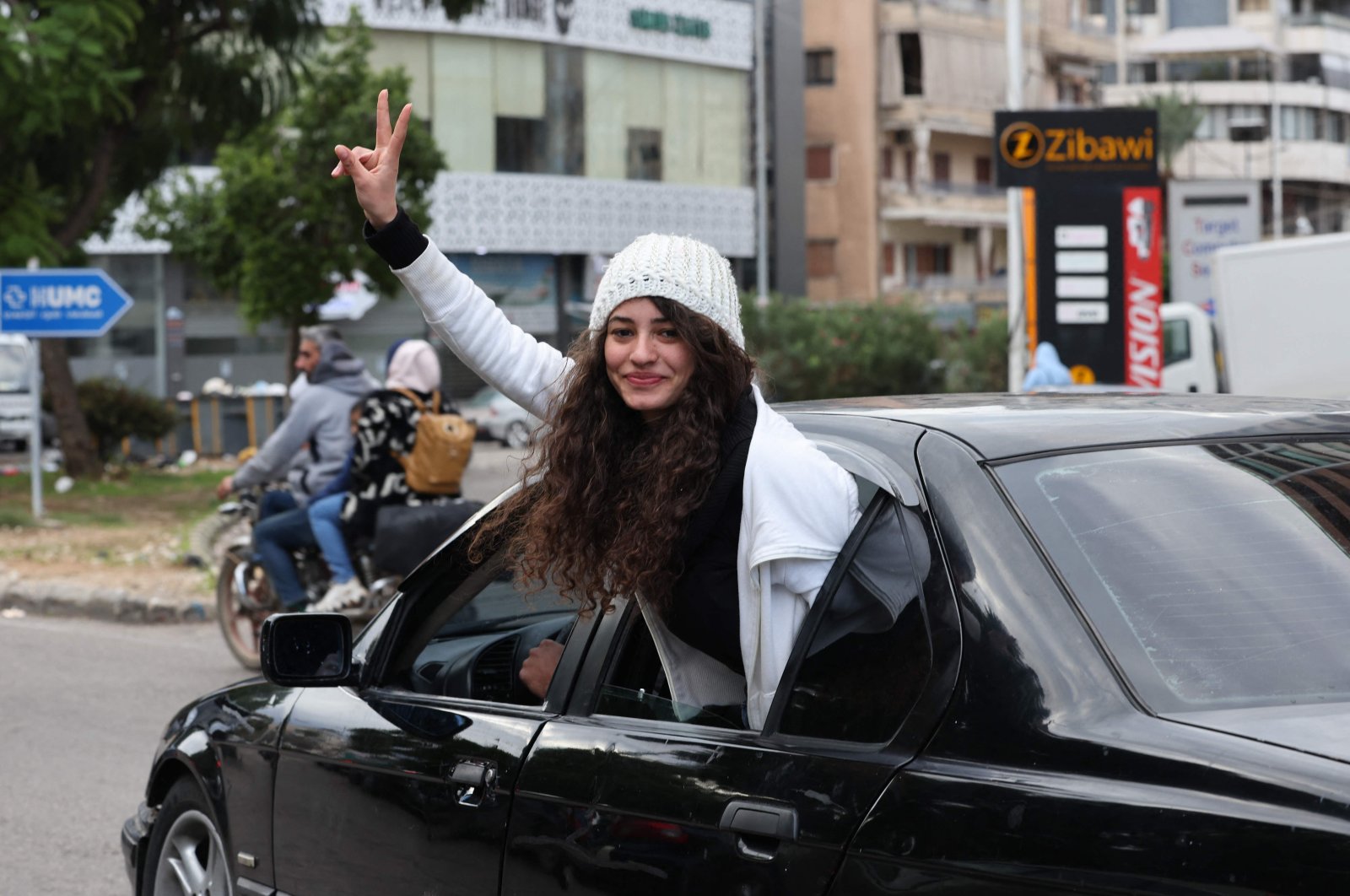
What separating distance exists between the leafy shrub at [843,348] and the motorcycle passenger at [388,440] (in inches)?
878

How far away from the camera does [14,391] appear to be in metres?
33.4

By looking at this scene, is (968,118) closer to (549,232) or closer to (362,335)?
(549,232)

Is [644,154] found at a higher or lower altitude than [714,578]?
higher

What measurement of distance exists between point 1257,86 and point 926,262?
26329 millimetres

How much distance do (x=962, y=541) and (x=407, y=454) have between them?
680 cm

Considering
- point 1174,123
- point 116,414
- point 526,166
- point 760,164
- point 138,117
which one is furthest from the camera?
point 1174,123

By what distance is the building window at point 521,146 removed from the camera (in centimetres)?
4412

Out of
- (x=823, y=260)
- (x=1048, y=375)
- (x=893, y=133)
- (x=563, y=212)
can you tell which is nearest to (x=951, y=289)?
(x=823, y=260)

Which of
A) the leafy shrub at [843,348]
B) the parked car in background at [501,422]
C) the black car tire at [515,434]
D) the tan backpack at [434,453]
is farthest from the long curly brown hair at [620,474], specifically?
the black car tire at [515,434]

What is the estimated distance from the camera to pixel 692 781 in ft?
9.07

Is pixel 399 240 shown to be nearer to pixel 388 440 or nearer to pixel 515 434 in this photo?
pixel 388 440

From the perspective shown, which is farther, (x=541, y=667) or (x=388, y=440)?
(x=388, y=440)

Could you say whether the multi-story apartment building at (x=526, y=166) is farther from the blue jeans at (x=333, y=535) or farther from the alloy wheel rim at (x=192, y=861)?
the alloy wheel rim at (x=192, y=861)

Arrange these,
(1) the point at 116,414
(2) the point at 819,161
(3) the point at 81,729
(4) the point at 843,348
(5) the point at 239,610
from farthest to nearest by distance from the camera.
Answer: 1. (2) the point at 819,161
2. (4) the point at 843,348
3. (1) the point at 116,414
4. (5) the point at 239,610
5. (3) the point at 81,729
